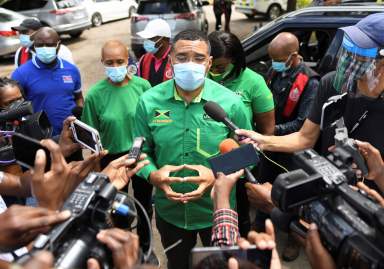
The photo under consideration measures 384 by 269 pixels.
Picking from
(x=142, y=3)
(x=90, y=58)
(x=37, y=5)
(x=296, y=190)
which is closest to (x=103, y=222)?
(x=296, y=190)

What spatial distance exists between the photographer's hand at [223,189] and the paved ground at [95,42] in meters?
7.22

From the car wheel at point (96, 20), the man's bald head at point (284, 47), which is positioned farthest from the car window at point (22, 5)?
the man's bald head at point (284, 47)

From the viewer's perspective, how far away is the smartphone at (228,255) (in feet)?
4.45

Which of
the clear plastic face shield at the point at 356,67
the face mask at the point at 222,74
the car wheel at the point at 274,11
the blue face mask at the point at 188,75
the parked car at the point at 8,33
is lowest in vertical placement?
the car wheel at the point at 274,11

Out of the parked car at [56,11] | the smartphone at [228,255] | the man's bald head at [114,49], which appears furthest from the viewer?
the parked car at [56,11]

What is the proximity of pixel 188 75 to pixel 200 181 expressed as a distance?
68 centimetres

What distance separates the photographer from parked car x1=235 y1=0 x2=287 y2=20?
1434 cm

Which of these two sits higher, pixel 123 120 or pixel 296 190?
pixel 296 190

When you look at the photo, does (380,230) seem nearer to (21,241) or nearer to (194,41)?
(21,241)

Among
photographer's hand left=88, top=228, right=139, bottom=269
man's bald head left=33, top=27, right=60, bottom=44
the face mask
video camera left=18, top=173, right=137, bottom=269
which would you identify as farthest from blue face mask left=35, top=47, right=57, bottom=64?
photographer's hand left=88, top=228, right=139, bottom=269

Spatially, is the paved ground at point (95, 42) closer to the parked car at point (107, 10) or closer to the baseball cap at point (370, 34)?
the parked car at point (107, 10)

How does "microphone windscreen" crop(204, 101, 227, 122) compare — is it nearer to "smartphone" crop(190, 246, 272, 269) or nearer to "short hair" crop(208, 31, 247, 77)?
Result: "smartphone" crop(190, 246, 272, 269)

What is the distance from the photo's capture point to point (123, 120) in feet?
11.7

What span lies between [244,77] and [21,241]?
235 cm
